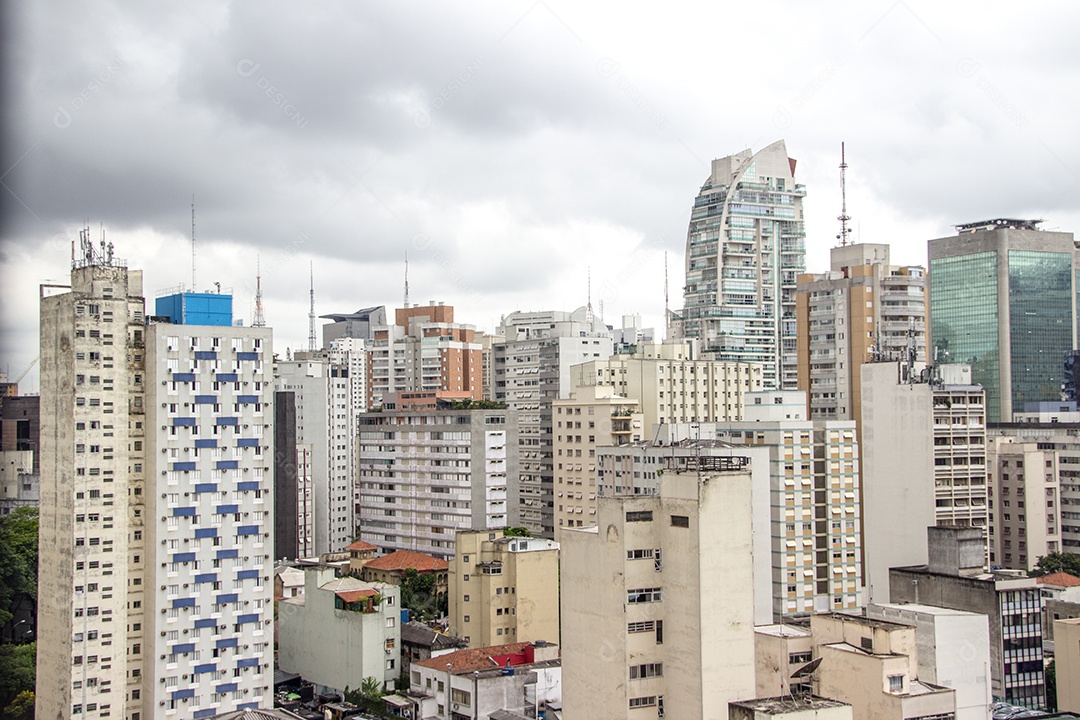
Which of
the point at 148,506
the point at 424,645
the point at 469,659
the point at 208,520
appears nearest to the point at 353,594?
the point at 424,645

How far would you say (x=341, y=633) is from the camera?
44.4m

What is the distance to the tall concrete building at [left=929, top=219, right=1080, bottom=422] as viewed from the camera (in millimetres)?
89438

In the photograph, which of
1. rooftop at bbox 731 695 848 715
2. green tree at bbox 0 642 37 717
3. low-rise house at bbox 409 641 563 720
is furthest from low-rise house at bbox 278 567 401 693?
rooftop at bbox 731 695 848 715

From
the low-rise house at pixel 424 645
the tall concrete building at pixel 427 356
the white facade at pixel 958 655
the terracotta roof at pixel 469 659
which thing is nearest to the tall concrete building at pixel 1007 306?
the tall concrete building at pixel 427 356

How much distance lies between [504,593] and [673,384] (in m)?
21.7

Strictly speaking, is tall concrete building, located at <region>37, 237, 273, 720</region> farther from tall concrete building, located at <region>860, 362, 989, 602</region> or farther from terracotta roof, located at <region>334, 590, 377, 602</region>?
tall concrete building, located at <region>860, 362, 989, 602</region>

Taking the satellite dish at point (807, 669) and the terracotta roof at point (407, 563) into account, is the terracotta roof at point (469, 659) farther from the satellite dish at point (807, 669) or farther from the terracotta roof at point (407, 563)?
the terracotta roof at point (407, 563)

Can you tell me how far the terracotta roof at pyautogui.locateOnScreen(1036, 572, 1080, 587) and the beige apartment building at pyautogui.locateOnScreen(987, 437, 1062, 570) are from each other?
A: 9635mm

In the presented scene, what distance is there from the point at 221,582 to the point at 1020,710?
84.8 ft

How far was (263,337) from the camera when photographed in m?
41.5

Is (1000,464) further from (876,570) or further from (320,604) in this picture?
(320,604)

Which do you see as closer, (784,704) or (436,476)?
(784,704)

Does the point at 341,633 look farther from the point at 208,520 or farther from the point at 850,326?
the point at 850,326

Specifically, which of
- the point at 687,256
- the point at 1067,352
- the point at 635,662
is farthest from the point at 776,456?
the point at 1067,352
